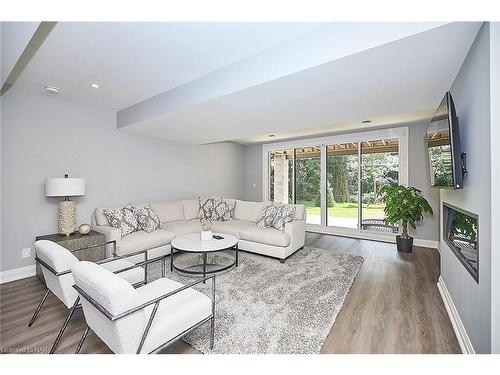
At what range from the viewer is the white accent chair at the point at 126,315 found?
123cm

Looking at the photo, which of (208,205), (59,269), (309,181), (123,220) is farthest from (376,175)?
(59,269)

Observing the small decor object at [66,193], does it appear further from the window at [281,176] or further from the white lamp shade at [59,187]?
the window at [281,176]

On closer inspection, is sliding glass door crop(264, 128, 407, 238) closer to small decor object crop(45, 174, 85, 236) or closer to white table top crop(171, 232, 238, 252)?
white table top crop(171, 232, 238, 252)

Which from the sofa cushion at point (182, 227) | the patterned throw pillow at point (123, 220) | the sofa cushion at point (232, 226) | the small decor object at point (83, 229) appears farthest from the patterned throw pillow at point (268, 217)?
the small decor object at point (83, 229)

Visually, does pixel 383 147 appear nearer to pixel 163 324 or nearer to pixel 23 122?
pixel 163 324

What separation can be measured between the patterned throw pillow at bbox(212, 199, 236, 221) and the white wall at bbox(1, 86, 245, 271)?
97cm

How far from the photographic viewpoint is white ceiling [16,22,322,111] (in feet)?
5.68

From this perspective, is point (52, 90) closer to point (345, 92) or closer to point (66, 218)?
point (66, 218)

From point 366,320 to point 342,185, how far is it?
3.77 meters

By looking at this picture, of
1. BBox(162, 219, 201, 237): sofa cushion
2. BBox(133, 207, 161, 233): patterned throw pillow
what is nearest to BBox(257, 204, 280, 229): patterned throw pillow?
BBox(162, 219, 201, 237): sofa cushion

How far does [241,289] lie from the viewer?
8.29 feet
